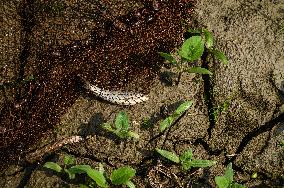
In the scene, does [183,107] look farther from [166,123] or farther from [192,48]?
[192,48]

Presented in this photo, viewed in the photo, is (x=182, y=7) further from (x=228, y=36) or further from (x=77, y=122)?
(x=77, y=122)

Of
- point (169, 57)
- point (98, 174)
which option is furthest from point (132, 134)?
point (169, 57)

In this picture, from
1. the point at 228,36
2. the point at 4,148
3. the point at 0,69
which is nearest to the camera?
the point at 4,148

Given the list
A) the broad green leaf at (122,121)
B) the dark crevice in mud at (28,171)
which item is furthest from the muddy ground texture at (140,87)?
the broad green leaf at (122,121)

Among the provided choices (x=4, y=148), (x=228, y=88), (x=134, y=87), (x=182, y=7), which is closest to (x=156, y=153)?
(x=134, y=87)

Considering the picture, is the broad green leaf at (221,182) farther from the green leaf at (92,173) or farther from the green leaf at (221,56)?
the green leaf at (221,56)

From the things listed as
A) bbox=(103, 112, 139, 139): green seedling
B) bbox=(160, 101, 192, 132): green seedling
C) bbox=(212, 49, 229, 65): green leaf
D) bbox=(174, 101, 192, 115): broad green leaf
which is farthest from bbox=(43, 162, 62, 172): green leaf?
bbox=(212, 49, 229, 65): green leaf

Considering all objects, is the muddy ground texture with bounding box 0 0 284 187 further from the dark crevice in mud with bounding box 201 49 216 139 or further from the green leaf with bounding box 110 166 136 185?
the green leaf with bounding box 110 166 136 185
